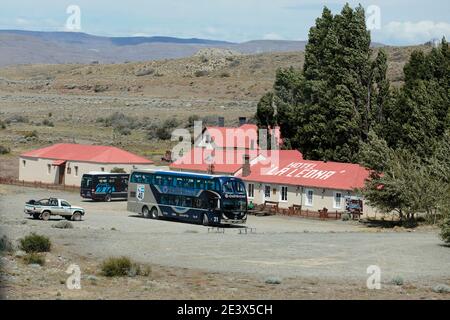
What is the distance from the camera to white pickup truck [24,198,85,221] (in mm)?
57750

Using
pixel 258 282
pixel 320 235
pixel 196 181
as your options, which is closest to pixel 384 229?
pixel 320 235

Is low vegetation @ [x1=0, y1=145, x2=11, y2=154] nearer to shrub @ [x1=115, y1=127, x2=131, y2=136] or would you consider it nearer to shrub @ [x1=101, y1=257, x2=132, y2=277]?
shrub @ [x1=115, y1=127, x2=131, y2=136]

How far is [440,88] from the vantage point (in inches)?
2675

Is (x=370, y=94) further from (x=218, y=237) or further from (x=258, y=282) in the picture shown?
(x=258, y=282)

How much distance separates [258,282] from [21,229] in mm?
19853

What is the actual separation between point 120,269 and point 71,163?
173 feet

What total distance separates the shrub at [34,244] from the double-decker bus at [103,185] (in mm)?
35990

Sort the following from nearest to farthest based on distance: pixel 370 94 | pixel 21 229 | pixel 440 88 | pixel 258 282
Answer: pixel 258 282 → pixel 21 229 → pixel 440 88 → pixel 370 94

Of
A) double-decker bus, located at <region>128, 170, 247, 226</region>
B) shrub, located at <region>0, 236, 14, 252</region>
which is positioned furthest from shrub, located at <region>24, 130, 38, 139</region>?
shrub, located at <region>0, 236, 14, 252</region>

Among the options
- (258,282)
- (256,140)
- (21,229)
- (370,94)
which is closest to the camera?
(258,282)

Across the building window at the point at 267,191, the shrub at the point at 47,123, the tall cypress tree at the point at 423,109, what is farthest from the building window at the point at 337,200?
the shrub at the point at 47,123

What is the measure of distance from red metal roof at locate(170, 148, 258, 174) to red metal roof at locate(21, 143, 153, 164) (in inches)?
215

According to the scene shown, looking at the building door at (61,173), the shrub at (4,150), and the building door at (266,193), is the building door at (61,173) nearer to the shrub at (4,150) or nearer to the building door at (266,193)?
the shrub at (4,150)

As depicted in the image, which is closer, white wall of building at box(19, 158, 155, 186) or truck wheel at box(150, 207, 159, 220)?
truck wheel at box(150, 207, 159, 220)
